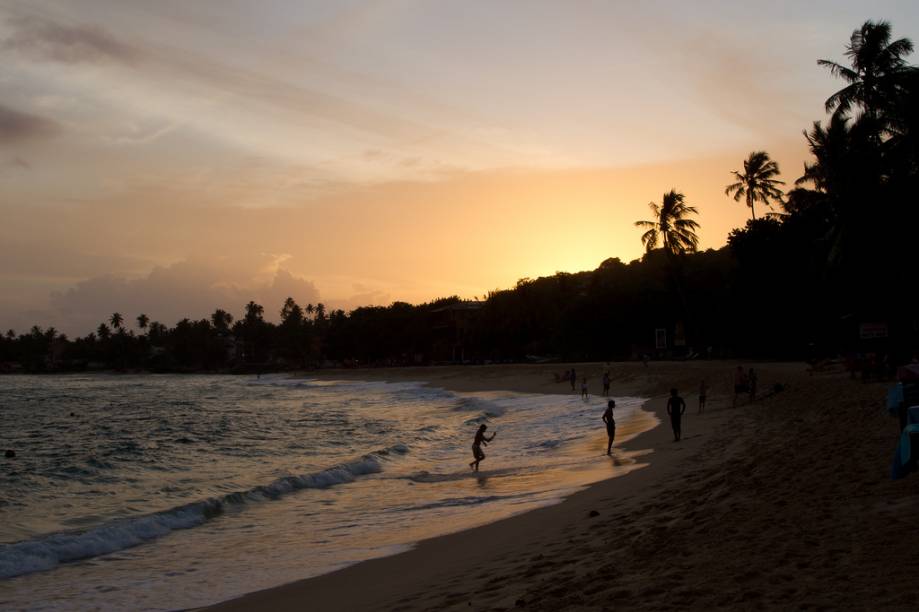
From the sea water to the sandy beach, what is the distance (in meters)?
1.24

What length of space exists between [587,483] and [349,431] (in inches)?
702

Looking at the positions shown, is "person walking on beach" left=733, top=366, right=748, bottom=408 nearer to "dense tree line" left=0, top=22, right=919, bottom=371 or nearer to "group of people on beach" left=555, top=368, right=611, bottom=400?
"dense tree line" left=0, top=22, right=919, bottom=371

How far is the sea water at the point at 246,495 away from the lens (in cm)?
963

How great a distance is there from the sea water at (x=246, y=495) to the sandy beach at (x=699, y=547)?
48.9 inches

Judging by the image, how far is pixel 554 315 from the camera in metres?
89.6

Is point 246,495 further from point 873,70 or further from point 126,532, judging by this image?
point 873,70

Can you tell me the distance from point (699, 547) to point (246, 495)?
11.0 metres

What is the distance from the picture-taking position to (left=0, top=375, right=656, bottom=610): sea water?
31.6 ft

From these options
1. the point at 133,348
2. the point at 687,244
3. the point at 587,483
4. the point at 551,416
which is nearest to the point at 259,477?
the point at 587,483

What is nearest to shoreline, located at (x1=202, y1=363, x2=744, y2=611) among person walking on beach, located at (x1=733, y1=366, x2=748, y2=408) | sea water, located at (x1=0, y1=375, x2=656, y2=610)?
sea water, located at (x1=0, y1=375, x2=656, y2=610)

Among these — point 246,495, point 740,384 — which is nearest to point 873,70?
point 740,384

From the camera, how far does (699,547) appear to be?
6.75m

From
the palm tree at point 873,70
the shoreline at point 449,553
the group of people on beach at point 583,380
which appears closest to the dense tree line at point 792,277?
the palm tree at point 873,70

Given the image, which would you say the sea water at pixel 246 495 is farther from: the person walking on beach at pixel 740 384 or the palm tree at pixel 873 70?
the palm tree at pixel 873 70
